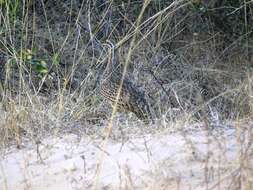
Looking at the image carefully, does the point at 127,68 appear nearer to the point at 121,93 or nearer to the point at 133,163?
the point at 121,93

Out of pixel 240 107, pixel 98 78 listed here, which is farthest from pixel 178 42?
pixel 240 107

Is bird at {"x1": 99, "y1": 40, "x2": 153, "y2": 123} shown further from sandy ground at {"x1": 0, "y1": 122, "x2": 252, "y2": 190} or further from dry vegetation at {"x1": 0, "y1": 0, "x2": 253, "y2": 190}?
sandy ground at {"x1": 0, "y1": 122, "x2": 252, "y2": 190}

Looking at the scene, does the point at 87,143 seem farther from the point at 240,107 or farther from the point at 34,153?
the point at 240,107

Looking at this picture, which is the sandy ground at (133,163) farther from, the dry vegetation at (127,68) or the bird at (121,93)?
the bird at (121,93)

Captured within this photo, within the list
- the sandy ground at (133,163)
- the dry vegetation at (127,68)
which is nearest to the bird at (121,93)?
the dry vegetation at (127,68)

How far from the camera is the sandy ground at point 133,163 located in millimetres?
2604

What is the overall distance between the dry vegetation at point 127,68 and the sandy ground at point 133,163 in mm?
75

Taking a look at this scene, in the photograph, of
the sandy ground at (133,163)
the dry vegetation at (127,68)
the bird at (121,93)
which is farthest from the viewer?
the bird at (121,93)

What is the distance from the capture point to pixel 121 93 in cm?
429

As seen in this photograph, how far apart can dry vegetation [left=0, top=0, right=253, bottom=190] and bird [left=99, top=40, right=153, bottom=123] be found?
7 cm

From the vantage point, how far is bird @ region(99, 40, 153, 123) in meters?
4.23

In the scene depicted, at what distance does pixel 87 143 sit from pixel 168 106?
1.26 metres

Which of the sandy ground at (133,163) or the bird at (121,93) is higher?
the bird at (121,93)

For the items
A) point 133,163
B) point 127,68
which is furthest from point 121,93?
point 133,163
